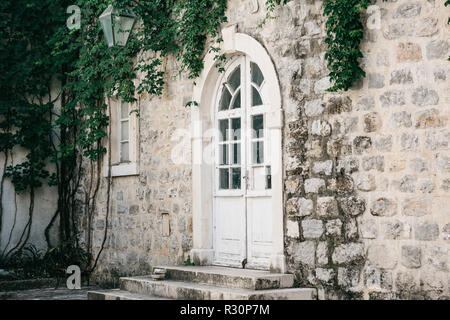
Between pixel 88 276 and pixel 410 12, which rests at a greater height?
pixel 410 12

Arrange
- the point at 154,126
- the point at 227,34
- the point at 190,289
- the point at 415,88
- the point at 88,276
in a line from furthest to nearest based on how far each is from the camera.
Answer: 1. the point at 88,276
2. the point at 154,126
3. the point at 227,34
4. the point at 190,289
5. the point at 415,88

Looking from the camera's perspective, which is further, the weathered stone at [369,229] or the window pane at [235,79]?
the window pane at [235,79]

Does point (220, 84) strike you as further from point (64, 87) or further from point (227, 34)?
point (64, 87)

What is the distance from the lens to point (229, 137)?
8742mm

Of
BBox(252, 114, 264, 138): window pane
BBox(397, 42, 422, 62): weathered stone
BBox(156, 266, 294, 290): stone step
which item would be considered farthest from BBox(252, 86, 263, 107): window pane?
BBox(397, 42, 422, 62): weathered stone

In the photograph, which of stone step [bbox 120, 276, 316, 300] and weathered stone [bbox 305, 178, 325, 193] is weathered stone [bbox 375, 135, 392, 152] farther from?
stone step [bbox 120, 276, 316, 300]

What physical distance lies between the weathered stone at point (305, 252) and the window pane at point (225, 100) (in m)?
2.25

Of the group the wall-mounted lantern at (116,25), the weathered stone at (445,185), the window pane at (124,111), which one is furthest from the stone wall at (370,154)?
the window pane at (124,111)

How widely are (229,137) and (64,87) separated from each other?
12.3ft

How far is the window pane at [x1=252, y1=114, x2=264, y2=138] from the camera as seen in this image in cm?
826

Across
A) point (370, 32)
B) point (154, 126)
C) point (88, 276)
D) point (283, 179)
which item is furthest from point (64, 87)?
point (370, 32)

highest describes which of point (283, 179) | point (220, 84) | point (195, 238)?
point (220, 84)

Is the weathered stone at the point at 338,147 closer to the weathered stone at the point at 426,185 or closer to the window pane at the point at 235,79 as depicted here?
the weathered stone at the point at 426,185

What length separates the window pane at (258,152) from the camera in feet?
27.1
